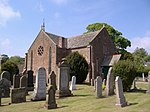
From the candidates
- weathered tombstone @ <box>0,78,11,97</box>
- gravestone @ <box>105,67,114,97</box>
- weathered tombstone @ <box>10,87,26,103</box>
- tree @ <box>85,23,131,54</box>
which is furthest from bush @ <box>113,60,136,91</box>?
tree @ <box>85,23,131,54</box>

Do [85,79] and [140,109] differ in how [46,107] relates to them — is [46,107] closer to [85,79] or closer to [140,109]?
[140,109]

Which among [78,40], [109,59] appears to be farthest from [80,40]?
[109,59]

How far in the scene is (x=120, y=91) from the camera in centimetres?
1192

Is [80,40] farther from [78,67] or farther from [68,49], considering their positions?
[78,67]

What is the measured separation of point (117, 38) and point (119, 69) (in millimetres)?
41233

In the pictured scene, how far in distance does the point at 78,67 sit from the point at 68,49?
848cm

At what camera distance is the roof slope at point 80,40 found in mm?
39781

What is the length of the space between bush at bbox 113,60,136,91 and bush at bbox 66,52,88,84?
49.2 ft

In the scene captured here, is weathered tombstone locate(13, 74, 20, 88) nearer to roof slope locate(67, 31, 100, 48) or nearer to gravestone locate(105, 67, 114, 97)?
gravestone locate(105, 67, 114, 97)

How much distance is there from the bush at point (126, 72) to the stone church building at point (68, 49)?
57.7 feet

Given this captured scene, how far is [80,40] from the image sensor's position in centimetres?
4219

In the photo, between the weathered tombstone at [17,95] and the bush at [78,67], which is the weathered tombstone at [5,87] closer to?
the weathered tombstone at [17,95]

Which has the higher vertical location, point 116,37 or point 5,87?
point 116,37

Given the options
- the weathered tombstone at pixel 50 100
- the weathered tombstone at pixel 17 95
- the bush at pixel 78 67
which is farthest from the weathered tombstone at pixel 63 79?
the bush at pixel 78 67
